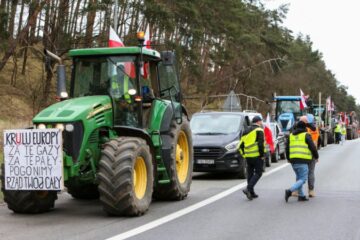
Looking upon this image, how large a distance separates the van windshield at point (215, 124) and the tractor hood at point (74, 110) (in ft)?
25.6

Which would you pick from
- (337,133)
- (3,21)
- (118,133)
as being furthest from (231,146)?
(337,133)

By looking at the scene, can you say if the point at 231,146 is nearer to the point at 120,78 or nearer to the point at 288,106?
the point at 120,78

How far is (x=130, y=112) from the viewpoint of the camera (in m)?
10.7

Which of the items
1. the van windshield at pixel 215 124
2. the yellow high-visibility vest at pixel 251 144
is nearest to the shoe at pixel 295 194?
the yellow high-visibility vest at pixel 251 144

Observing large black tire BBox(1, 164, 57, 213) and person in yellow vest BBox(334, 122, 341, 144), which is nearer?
large black tire BBox(1, 164, 57, 213)

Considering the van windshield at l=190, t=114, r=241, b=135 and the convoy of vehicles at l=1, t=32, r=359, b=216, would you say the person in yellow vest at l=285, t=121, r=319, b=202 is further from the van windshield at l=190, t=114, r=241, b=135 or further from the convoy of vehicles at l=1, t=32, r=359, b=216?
the van windshield at l=190, t=114, r=241, b=135

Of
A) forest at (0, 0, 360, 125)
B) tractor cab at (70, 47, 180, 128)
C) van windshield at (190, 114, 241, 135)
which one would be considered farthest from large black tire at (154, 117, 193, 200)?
forest at (0, 0, 360, 125)

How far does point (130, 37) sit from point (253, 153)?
2322 cm

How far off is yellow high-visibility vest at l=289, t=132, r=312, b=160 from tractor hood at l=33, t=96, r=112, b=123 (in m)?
4.15

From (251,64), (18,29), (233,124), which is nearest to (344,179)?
(233,124)

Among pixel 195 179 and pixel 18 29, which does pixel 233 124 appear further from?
pixel 18 29

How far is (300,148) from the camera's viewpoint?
40.5 feet

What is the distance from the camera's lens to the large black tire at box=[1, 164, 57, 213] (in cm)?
991

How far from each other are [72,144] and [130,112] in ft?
5.10
